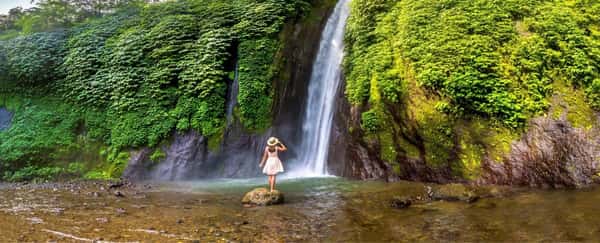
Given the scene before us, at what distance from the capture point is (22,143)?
13602 millimetres

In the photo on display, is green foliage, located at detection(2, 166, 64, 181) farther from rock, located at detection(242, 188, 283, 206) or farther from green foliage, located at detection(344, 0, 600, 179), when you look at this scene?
green foliage, located at detection(344, 0, 600, 179)

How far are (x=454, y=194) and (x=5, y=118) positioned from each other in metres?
16.3

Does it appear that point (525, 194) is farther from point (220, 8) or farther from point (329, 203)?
point (220, 8)

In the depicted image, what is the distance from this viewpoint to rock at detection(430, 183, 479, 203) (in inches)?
258

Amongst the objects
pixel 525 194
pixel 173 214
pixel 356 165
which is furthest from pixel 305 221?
pixel 356 165

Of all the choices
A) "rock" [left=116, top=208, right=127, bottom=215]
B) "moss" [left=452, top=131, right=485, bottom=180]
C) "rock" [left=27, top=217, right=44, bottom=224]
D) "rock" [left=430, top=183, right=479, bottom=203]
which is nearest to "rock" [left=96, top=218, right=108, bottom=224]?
"rock" [left=116, top=208, right=127, bottom=215]

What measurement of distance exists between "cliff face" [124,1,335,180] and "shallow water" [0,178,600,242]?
4.08m

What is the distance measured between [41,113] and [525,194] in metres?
15.7

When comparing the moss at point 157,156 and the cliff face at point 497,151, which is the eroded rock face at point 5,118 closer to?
the moss at point 157,156

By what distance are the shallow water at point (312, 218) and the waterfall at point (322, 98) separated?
141 inches

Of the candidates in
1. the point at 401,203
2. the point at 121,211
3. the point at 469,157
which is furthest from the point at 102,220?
the point at 469,157

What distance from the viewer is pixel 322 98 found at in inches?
504

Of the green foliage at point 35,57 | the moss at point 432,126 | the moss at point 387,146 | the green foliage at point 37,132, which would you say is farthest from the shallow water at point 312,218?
the green foliage at point 35,57

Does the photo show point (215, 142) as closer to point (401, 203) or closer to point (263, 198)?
point (263, 198)
